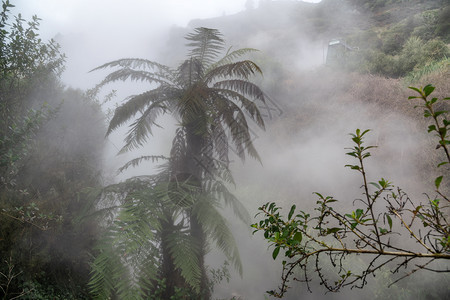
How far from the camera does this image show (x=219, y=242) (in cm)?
283

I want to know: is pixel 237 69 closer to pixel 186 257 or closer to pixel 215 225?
pixel 215 225

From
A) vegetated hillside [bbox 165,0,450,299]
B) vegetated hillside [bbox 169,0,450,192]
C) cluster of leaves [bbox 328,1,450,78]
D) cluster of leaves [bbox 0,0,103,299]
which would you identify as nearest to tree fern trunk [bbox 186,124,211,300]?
cluster of leaves [bbox 0,0,103,299]

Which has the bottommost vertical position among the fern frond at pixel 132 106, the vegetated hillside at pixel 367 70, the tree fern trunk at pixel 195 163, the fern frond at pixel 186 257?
the fern frond at pixel 186 257

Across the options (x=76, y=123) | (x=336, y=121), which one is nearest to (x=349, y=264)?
(x=336, y=121)

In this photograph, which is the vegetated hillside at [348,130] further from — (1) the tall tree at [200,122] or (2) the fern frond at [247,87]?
(2) the fern frond at [247,87]

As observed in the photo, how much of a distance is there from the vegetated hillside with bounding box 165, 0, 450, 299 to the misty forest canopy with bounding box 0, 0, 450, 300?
1.3 inches

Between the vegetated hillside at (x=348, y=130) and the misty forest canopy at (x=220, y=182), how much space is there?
1.3 inches

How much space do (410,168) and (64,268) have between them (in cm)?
546

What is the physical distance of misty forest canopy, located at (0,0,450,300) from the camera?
2.15 meters

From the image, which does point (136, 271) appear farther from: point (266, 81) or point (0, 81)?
point (266, 81)

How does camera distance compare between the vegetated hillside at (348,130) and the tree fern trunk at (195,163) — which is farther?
the vegetated hillside at (348,130)

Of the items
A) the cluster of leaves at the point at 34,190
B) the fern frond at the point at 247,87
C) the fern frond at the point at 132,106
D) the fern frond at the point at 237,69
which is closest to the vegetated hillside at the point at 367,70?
the fern frond at the point at 247,87

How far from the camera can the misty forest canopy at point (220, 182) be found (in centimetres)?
215

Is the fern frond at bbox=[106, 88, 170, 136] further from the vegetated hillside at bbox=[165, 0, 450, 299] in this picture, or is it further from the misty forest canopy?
the vegetated hillside at bbox=[165, 0, 450, 299]
